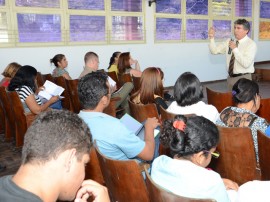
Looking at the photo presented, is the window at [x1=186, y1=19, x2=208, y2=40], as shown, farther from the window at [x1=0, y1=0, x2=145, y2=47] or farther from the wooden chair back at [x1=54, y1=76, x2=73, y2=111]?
the wooden chair back at [x1=54, y1=76, x2=73, y2=111]

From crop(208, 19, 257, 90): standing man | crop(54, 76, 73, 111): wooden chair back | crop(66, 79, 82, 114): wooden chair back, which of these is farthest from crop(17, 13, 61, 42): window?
crop(208, 19, 257, 90): standing man

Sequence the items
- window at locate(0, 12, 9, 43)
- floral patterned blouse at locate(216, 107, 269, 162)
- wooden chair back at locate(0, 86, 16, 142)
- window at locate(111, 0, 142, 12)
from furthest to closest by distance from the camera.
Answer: window at locate(111, 0, 142, 12)
window at locate(0, 12, 9, 43)
wooden chair back at locate(0, 86, 16, 142)
floral patterned blouse at locate(216, 107, 269, 162)

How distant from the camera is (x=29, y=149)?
33.5 inches

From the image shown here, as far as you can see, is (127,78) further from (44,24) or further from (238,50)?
(44,24)

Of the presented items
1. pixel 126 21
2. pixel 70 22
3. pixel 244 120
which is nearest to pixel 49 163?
pixel 244 120

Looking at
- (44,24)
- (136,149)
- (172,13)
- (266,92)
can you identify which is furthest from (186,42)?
(136,149)

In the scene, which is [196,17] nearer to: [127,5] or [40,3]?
[127,5]

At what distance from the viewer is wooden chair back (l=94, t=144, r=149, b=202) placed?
1.27 m

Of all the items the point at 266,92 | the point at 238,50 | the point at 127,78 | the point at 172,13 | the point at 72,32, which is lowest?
the point at 266,92

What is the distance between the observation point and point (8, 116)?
12.5ft

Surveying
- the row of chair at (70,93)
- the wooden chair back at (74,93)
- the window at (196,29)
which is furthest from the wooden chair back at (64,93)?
the window at (196,29)

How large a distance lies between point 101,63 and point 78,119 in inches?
220

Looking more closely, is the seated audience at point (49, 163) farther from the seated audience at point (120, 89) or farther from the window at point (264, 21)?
the window at point (264, 21)

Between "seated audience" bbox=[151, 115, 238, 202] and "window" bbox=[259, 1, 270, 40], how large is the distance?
9.21m
